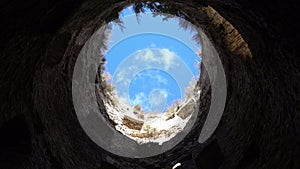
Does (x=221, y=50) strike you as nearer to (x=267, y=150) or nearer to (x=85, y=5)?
(x=267, y=150)

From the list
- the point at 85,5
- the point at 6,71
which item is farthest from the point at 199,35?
the point at 6,71

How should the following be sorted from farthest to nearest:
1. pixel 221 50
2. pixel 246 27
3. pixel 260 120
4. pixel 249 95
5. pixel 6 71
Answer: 1. pixel 221 50
2. pixel 249 95
3. pixel 260 120
4. pixel 246 27
5. pixel 6 71

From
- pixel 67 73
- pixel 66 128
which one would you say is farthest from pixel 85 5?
pixel 66 128

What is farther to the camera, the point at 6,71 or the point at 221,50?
the point at 221,50

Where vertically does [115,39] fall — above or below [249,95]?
above

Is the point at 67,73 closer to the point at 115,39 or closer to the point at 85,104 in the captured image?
the point at 85,104

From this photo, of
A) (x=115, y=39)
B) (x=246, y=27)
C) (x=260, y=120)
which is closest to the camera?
(x=246, y=27)

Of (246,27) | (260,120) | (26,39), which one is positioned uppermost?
(26,39)
